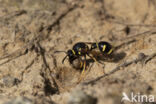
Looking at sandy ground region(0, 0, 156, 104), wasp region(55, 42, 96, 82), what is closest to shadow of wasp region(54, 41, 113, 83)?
wasp region(55, 42, 96, 82)

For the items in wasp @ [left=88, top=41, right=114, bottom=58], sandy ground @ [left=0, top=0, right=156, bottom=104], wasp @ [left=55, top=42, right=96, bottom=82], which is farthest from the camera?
wasp @ [left=88, top=41, right=114, bottom=58]

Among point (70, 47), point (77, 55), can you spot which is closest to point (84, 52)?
point (77, 55)

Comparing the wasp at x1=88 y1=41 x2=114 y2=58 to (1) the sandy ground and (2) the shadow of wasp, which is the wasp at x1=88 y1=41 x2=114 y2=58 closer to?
(2) the shadow of wasp

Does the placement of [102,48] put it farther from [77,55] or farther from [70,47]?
[70,47]

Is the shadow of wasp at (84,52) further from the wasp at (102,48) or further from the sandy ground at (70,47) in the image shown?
the sandy ground at (70,47)

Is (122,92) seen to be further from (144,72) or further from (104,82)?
(144,72)

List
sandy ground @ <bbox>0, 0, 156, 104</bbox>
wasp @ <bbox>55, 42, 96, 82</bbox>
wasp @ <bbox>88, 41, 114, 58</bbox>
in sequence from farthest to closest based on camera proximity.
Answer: wasp @ <bbox>88, 41, 114, 58</bbox>, wasp @ <bbox>55, 42, 96, 82</bbox>, sandy ground @ <bbox>0, 0, 156, 104</bbox>

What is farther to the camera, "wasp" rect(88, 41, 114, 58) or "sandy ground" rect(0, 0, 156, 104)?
"wasp" rect(88, 41, 114, 58)
